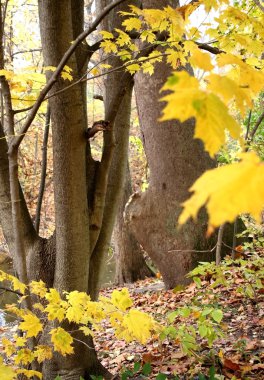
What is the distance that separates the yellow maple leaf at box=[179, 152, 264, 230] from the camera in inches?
23.6

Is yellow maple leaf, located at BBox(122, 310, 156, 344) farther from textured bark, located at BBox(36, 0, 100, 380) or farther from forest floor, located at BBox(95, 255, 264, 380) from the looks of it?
textured bark, located at BBox(36, 0, 100, 380)

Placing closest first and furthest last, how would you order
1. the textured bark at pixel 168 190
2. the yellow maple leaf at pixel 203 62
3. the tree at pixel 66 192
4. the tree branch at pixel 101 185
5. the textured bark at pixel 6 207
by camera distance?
the yellow maple leaf at pixel 203 62 → the tree at pixel 66 192 → the textured bark at pixel 6 207 → the tree branch at pixel 101 185 → the textured bark at pixel 168 190

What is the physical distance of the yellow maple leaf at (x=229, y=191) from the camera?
599 millimetres

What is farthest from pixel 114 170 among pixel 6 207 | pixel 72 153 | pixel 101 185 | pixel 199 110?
pixel 199 110

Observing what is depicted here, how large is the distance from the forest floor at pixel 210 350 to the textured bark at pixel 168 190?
0.71 m

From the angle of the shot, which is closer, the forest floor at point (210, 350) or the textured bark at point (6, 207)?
the forest floor at point (210, 350)

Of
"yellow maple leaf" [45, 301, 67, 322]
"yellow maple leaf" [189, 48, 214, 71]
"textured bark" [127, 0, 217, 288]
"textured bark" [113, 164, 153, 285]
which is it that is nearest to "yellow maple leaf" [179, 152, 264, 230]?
"yellow maple leaf" [189, 48, 214, 71]

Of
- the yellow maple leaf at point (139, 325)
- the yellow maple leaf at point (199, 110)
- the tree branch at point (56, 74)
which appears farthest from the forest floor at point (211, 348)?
the yellow maple leaf at point (199, 110)

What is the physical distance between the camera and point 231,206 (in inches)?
23.7

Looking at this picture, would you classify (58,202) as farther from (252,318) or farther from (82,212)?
(252,318)

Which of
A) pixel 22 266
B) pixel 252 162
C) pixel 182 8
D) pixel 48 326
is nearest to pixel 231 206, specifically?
pixel 252 162

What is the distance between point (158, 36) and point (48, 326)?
222 centimetres

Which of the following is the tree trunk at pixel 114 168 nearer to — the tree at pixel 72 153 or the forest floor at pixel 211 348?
the tree at pixel 72 153

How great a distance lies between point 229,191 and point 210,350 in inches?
110
